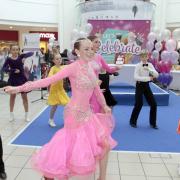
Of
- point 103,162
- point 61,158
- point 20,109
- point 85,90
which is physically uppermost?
point 85,90

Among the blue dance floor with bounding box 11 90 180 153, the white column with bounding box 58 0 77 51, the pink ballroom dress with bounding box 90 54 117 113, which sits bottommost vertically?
the blue dance floor with bounding box 11 90 180 153

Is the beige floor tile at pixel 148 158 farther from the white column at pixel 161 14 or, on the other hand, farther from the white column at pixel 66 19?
the white column at pixel 66 19

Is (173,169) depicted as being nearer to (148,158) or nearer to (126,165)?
(148,158)

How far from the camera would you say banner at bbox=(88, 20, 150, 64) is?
11055 mm

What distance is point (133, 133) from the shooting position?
4922 mm

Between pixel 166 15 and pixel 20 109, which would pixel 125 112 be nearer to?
pixel 20 109

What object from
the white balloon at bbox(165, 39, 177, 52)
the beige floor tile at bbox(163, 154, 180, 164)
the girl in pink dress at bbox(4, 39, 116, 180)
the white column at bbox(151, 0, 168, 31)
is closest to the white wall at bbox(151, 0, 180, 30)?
the white column at bbox(151, 0, 168, 31)

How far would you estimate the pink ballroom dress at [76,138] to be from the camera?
8.00 ft

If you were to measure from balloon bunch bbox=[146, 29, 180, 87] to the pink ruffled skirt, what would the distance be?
6.74m

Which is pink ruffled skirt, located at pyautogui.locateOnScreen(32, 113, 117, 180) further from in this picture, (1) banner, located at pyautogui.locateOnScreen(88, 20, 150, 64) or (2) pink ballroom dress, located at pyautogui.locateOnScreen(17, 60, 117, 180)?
Result: (1) banner, located at pyautogui.locateOnScreen(88, 20, 150, 64)

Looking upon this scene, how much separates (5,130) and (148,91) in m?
2.58

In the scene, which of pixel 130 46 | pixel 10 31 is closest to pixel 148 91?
pixel 130 46

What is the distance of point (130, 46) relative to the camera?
1117cm

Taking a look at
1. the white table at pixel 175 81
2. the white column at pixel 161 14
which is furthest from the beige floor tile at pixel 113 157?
the white column at pixel 161 14
